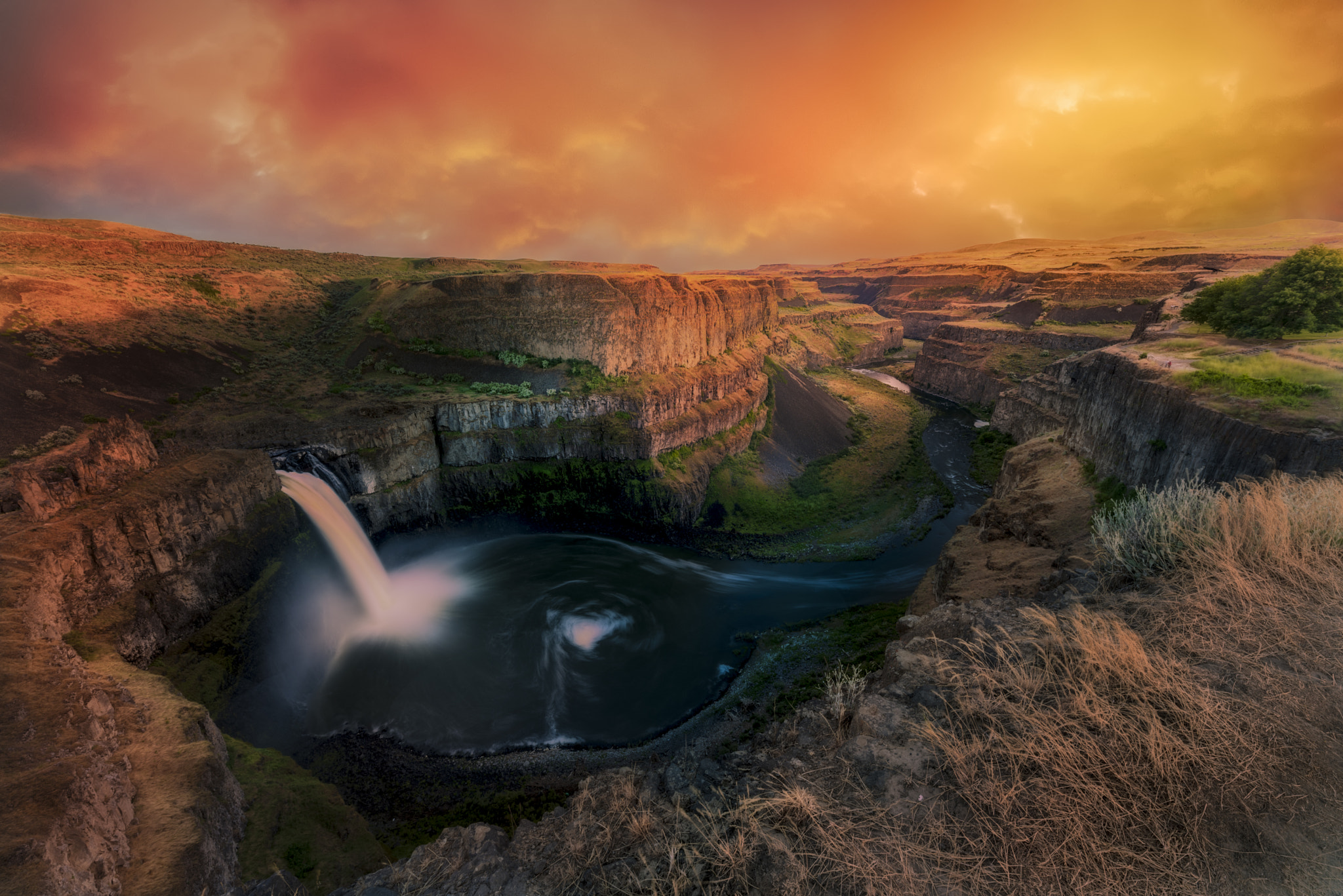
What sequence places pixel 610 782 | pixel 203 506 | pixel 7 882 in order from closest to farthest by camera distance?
pixel 7 882 < pixel 610 782 < pixel 203 506

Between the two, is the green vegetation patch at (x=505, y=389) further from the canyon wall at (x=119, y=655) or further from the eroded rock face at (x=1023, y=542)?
the eroded rock face at (x=1023, y=542)

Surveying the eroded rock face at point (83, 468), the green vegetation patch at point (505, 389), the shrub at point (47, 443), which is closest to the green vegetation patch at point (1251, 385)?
the green vegetation patch at point (505, 389)

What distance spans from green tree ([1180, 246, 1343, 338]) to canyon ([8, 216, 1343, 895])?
14.7ft

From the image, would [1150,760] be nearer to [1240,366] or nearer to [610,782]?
[610,782]

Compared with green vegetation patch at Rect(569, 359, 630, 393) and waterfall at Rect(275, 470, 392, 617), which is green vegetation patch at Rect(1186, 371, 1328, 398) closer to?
green vegetation patch at Rect(569, 359, 630, 393)

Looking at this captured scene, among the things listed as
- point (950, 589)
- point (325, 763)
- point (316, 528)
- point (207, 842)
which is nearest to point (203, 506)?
point (316, 528)

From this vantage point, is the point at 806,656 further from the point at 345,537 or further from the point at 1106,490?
the point at 345,537

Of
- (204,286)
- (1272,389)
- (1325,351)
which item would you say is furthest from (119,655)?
(1325,351)

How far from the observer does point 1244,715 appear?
559 centimetres

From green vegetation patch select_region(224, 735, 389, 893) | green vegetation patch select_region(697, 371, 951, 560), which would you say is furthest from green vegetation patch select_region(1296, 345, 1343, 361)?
green vegetation patch select_region(224, 735, 389, 893)

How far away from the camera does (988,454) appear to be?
4794 cm

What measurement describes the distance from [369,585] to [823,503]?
30.6m

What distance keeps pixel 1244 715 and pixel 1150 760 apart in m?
1.51

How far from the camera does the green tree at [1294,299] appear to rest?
22109 millimetres
